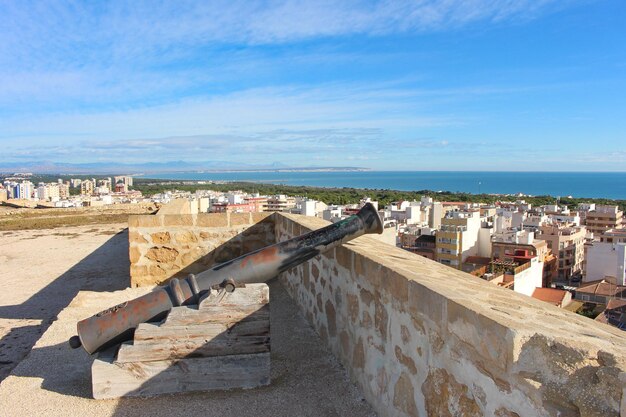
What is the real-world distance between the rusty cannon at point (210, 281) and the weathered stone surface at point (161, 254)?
279 cm

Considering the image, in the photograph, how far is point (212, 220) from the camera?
5.62 meters

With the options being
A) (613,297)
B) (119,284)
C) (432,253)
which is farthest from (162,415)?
(432,253)

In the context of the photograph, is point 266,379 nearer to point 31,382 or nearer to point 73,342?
point 73,342

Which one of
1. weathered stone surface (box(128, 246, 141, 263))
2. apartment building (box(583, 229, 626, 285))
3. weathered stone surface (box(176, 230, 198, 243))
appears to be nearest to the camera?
weathered stone surface (box(128, 246, 141, 263))

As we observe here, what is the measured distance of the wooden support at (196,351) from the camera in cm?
258

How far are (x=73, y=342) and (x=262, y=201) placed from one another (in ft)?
163

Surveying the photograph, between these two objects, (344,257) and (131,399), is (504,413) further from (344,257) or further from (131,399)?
(131,399)

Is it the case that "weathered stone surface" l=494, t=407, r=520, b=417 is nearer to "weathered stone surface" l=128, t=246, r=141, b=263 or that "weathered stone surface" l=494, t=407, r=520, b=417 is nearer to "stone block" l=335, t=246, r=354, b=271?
"stone block" l=335, t=246, r=354, b=271

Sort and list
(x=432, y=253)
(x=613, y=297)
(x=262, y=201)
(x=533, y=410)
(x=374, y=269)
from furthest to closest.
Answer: (x=262, y=201) < (x=432, y=253) < (x=613, y=297) < (x=374, y=269) < (x=533, y=410)

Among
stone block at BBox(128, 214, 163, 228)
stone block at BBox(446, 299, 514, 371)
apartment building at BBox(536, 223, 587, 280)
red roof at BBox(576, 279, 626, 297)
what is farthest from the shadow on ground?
apartment building at BBox(536, 223, 587, 280)

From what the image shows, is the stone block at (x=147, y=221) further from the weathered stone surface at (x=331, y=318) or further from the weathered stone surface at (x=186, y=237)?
the weathered stone surface at (x=331, y=318)

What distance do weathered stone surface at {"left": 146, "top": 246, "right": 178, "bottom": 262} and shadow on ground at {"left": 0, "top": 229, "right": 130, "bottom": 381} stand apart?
1.08 meters

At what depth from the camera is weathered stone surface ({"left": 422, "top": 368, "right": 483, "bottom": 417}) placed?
1.63 meters

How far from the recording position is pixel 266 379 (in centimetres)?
→ 275
